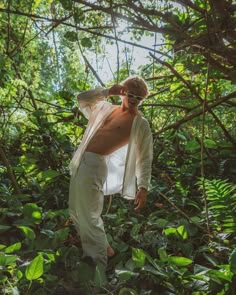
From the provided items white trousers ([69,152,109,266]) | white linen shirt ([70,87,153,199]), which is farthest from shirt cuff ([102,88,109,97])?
white trousers ([69,152,109,266])

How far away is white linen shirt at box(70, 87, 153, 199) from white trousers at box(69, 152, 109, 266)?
116 millimetres

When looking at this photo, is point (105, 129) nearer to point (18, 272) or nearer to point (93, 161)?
point (93, 161)

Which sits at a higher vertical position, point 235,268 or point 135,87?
point 135,87

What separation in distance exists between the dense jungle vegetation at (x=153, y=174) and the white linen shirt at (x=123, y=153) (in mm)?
379

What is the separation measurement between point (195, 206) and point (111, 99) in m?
1.67

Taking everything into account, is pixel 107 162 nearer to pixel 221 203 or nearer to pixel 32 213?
pixel 32 213

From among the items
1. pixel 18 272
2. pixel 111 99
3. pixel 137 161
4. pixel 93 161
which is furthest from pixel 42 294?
pixel 111 99

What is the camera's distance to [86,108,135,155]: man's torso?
11.1 feet

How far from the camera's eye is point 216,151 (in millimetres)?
5445

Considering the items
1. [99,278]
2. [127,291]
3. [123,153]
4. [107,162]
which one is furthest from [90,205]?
[127,291]

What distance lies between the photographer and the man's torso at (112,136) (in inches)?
133

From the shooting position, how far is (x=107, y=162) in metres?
3.56

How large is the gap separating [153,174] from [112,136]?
1985 millimetres

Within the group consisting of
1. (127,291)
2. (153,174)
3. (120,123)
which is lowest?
(127,291)
